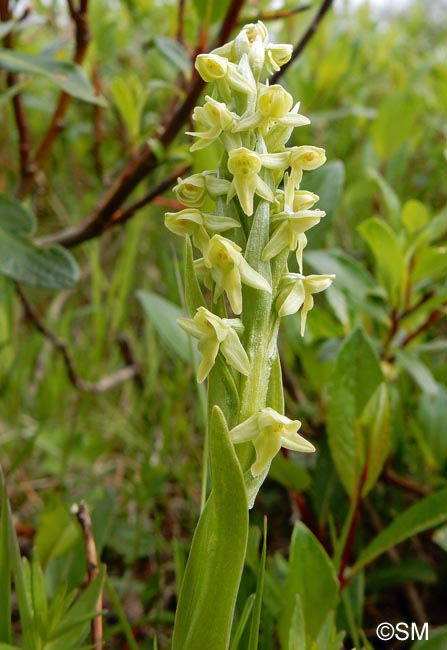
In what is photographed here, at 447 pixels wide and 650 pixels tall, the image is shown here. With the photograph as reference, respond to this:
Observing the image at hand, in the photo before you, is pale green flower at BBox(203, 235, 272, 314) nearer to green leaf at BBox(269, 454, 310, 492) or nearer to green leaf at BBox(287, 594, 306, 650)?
green leaf at BBox(287, 594, 306, 650)

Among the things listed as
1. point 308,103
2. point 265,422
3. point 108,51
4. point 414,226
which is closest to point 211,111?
point 265,422

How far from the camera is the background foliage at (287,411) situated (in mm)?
966

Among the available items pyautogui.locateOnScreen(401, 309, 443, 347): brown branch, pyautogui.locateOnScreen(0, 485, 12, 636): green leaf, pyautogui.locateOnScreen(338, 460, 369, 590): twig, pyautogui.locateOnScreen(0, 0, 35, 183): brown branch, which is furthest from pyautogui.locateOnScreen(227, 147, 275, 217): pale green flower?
pyautogui.locateOnScreen(0, 0, 35, 183): brown branch

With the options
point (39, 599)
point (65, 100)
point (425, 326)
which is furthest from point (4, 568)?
point (65, 100)

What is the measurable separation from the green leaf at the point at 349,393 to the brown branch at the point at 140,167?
58 cm

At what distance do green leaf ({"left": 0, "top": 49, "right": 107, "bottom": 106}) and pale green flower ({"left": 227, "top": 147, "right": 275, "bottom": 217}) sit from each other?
63 cm

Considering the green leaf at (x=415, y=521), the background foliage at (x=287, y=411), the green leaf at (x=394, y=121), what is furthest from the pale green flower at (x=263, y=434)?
the green leaf at (x=394, y=121)

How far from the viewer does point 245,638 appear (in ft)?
2.81

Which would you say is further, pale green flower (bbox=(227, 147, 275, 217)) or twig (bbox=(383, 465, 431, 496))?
twig (bbox=(383, 465, 431, 496))

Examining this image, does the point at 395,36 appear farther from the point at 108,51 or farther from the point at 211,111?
the point at 211,111

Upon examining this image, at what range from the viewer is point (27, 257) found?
1.15m

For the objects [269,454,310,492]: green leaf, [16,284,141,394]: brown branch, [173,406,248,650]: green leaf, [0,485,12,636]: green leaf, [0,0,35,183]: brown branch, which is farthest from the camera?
[16,284,141,394]: brown branch

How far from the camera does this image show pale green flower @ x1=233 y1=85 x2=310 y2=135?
0.68m

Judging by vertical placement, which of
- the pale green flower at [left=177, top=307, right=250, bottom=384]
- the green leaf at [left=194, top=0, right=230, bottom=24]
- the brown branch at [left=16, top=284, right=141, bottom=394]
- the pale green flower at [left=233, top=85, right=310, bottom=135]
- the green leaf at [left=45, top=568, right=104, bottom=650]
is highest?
the pale green flower at [left=233, top=85, right=310, bottom=135]
